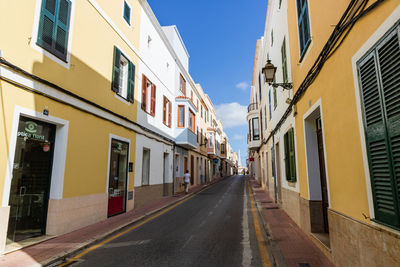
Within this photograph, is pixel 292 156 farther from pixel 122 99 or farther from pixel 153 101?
pixel 153 101

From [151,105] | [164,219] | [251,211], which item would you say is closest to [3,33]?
[164,219]

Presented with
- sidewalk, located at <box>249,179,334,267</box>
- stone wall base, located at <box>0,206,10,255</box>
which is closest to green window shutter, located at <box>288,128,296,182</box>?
sidewalk, located at <box>249,179,334,267</box>

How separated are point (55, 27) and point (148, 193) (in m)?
8.40

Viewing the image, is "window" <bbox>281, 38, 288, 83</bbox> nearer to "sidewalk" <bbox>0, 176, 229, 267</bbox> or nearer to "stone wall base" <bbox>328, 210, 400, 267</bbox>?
"stone wall base" <bbox>328, 210, 400, 267</bbox>

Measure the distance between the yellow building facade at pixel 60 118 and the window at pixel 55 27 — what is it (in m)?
0.03

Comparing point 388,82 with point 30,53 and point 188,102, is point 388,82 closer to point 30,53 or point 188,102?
point 30,53

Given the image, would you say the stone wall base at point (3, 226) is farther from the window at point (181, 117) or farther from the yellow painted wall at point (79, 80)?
the window at point (181, 117)

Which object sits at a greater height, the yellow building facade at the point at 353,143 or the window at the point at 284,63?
the window at the point at 284,63

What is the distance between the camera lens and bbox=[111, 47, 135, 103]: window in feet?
32.1

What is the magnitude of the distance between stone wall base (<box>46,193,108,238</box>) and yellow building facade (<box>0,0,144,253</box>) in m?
0.03

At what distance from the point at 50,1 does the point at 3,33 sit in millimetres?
1932

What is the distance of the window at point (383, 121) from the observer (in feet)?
8.55

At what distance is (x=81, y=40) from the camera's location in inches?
306

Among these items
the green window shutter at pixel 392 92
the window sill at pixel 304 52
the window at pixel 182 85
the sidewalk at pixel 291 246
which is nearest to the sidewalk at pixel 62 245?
the sidewalk at pixel 291 246
